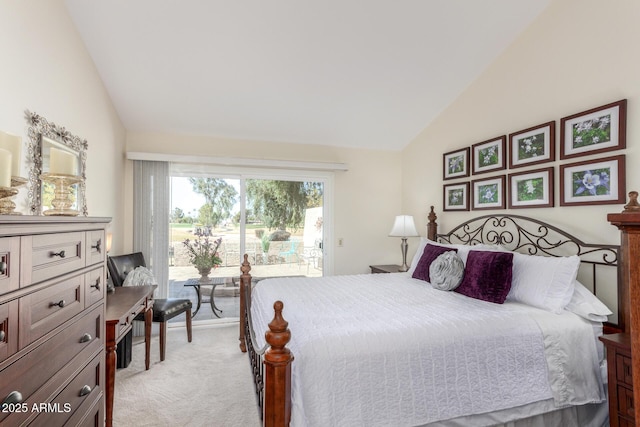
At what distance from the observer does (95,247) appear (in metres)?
1.47

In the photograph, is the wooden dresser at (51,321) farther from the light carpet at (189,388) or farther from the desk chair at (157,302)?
the desk chair at (157,302)

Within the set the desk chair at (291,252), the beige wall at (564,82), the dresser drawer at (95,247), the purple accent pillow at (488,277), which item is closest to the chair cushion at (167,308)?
the desk chair at (291,252)

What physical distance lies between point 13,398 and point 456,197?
3.72 m

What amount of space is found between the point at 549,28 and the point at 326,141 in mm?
2578

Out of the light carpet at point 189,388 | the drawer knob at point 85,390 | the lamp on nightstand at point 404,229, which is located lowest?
the light carpet at point 189,388

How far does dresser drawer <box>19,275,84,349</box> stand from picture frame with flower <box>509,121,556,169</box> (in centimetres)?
325

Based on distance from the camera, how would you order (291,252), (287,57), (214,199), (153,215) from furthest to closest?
(291,252) < (214,199) < (153,215) < (287,57)

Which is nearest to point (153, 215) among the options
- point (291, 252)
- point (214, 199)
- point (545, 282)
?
point (214, 199)

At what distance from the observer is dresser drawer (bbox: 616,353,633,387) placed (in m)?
1.64

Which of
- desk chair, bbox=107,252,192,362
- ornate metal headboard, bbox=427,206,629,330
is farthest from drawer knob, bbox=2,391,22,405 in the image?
ornate metal headboard, bbox=427,206,629,330

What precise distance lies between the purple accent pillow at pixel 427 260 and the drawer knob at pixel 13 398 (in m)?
2.73

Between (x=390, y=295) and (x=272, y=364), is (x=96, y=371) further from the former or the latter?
(x=390, y=295)

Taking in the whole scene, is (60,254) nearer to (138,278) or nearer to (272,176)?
(138,278)

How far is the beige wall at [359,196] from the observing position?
4375 mm
